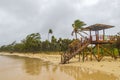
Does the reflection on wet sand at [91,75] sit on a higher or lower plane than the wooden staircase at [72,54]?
lower

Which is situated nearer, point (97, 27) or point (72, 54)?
point (72, 54)

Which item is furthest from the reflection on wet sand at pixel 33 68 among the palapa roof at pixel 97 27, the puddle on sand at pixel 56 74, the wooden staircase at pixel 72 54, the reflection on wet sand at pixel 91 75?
the palapa roof at pixel 97 27

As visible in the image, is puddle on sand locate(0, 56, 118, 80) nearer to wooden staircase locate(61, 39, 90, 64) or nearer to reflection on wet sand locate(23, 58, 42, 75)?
reflection on wet sand locate(23, 58, 42, 75)

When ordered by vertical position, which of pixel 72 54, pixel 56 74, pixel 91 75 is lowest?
pixel 56 74

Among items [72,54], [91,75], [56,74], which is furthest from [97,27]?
[91,75]

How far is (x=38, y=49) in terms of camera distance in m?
93.0

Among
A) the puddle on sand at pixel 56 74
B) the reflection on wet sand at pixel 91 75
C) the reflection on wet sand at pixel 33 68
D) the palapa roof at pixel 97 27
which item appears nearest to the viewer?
the reflection on wet sand at pixel 91 75

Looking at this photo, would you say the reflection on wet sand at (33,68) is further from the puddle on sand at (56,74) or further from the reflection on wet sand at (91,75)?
the reflection on wet sand at (91,75)

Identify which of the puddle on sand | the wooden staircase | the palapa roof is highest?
the palapa roof

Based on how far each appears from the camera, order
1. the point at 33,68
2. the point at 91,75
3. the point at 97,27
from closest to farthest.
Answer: the point at 91,75 < the point at 97,27 < the point at 33,68

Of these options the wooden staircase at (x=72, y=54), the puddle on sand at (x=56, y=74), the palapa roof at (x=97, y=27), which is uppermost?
the palapa roof at (x=97, y=27)

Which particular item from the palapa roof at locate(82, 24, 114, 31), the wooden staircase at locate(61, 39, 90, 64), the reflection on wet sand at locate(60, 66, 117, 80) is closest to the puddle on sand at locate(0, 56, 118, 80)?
the reflection on wet sand at locate(60, 66, 117, 80)

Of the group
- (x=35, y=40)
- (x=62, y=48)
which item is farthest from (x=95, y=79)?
(x=35, y=40)

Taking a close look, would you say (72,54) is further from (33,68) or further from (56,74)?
(56,74)
